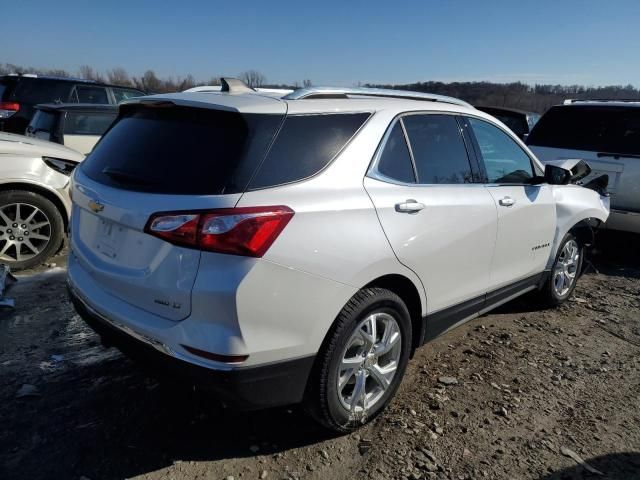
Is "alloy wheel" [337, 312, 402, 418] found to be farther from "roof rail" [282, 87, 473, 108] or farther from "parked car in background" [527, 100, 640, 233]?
"parked car in background" [527, 100, 640, 233]

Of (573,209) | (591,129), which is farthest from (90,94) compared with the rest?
(573,209)

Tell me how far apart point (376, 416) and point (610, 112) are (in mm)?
5150

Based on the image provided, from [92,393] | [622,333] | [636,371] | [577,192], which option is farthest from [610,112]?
[92,393]

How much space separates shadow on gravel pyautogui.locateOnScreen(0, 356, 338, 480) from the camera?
2.47 m

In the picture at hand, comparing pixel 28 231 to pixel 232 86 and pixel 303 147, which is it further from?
pixel 303 147

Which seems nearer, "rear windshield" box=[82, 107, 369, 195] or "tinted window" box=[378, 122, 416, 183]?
"rear windshield" box=[82, 107, 369, 195]

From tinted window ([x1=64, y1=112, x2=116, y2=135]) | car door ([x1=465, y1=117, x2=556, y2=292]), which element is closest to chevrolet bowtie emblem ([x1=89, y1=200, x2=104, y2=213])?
car door ([x1=465, y1=117, x2=556, y2=292])

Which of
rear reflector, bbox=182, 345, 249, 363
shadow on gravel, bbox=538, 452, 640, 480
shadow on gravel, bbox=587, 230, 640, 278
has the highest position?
rear reflector, bbox=182, 345, 249, 363

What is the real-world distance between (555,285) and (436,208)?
2347mm

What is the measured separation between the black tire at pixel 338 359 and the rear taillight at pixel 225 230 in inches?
23.9

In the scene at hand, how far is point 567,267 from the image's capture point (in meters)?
4.75

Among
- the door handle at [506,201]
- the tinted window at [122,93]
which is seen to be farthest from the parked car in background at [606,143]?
the tinted window at [122,93]

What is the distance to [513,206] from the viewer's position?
143 inches

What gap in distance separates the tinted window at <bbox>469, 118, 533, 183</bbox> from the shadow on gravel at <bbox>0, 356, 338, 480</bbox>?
2.15 meters
